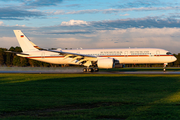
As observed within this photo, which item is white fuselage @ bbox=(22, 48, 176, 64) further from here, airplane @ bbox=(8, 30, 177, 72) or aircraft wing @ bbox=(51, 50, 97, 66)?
aircraft wing @ bbox=(51, 50, 97, 66)

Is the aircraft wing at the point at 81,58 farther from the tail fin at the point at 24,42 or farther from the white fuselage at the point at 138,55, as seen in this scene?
the tail fin at the point at 24,42

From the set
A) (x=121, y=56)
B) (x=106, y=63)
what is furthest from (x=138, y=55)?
(x=106, y=63)

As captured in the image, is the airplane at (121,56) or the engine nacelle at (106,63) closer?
the engine nacelle at (106,63)

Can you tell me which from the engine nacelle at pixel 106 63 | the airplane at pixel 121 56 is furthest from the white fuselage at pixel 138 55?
the engine nacelle at pixel 106 63

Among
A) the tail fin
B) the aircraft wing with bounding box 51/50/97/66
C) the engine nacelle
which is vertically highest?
the tail fin

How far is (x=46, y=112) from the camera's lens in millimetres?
8461

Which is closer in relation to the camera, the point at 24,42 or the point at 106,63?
the point at 106,63

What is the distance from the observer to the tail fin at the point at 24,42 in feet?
138

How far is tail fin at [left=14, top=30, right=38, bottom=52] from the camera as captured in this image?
138 feet

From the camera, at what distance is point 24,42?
139 feet

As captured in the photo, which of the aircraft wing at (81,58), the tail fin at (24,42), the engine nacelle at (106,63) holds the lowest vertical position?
the engine nacelle at (106,63)

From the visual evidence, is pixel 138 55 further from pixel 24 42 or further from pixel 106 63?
pixel 24 42

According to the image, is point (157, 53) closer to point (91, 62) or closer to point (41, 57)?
point (91, 62)

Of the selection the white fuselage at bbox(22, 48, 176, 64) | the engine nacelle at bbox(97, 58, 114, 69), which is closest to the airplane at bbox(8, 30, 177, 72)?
the white fuselage at bbox(22, 48, 176, 64)
